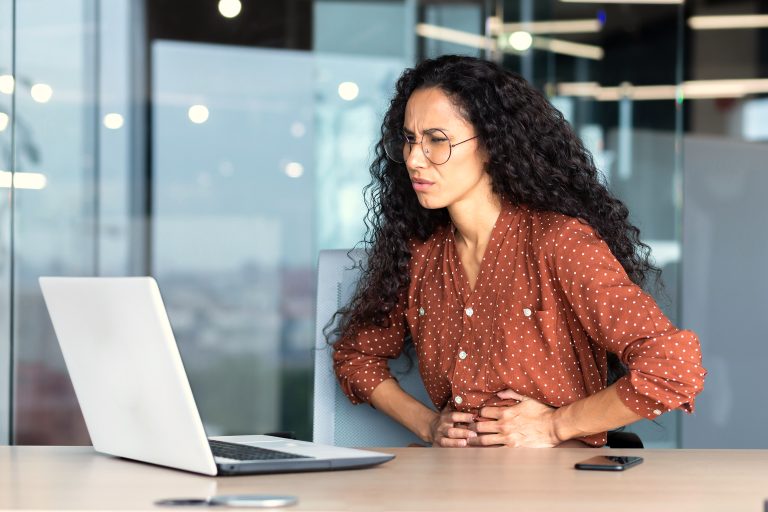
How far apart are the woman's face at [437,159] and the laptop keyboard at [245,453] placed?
74 cm

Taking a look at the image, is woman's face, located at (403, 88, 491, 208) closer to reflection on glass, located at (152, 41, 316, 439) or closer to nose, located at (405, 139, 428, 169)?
nose, located at (405, 139, 428, 169)

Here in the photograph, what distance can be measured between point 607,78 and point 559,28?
29 centimetres

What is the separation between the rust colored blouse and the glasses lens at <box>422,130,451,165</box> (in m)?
0.18

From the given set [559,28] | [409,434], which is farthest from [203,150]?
[409,434]

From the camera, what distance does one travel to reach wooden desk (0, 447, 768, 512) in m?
1.32

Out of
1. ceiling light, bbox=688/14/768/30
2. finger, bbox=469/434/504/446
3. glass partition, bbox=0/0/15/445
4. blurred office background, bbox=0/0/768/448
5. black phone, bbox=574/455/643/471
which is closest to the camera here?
black phone, bbox=574/455/643/471

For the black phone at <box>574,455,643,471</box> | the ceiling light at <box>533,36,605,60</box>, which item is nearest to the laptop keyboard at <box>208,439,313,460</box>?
the black phone at <box>574,455,643,471</box>

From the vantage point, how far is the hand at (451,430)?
2105 millimetres

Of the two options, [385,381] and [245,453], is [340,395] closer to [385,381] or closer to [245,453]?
[385,381]

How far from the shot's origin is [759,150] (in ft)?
13.7

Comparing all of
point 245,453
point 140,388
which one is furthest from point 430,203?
point 140,388

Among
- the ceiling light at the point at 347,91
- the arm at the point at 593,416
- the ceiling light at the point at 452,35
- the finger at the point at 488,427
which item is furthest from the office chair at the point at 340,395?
the ceiling light at the point at 452,35

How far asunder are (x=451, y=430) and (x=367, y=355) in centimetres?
29

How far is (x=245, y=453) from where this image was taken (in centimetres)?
162
